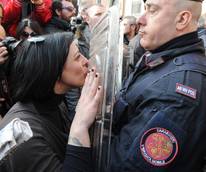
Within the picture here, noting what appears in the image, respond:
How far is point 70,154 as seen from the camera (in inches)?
62.6

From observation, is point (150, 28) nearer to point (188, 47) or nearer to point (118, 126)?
point (188, 47)

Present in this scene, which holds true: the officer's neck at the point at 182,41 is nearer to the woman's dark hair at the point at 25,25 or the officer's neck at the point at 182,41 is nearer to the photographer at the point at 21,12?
the woman's dark hair at the point at 25,25

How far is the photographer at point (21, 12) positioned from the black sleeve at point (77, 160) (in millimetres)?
2590

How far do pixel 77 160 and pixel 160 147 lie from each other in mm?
363

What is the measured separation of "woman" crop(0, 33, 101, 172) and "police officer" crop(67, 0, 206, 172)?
0.14 m

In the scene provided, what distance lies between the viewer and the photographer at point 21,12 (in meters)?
3.91

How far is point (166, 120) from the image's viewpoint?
1.46 m

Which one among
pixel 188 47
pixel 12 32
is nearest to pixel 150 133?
pixel 188 47

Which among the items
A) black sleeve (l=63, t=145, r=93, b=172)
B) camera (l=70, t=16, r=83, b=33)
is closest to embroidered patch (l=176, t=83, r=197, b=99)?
black sleeve (l=63, t=145, r=93, b=172)

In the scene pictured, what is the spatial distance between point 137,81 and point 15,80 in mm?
630

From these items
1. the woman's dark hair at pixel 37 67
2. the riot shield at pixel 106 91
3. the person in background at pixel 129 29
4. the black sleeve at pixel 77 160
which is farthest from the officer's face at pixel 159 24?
the person in background at pixel 129 29

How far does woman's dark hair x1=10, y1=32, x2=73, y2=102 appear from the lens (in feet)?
6.03

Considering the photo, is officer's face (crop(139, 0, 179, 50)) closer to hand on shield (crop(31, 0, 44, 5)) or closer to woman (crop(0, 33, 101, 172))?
woman (crop(0, 33, 101, 172))

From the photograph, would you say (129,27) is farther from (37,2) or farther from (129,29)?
(37,2)
